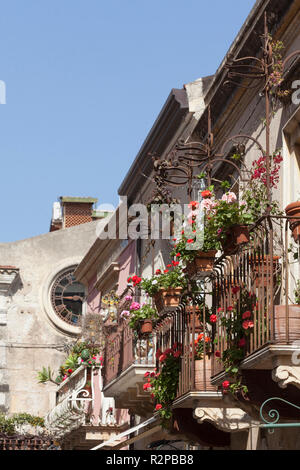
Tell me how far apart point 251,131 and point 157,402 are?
3.79 meters

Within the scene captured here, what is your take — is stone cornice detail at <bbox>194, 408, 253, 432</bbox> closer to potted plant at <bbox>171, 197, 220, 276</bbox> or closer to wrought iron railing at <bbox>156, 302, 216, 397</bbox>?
wrought iron railing at <bbox>156, 302, 216, 397</bbox>

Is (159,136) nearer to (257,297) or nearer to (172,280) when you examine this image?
(172,280)

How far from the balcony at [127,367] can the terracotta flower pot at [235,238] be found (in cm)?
536

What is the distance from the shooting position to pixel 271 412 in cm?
974

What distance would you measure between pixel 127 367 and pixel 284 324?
8078 millimetres

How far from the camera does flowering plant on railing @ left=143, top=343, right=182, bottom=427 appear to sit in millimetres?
12258

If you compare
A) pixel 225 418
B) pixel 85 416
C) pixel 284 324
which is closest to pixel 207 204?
pixel 284 324

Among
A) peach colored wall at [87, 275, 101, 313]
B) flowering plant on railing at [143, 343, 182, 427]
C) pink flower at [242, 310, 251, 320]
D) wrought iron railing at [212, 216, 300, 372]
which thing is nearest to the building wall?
peach colored wall at [87, 275, 101, 313]

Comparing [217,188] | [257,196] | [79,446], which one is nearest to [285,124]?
[257,196]

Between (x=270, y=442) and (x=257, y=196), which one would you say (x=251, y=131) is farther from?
(x=270, y=442)

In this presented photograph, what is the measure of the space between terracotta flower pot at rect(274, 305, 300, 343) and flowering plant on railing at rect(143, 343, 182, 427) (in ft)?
12.0

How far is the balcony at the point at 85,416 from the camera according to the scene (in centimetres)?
2156

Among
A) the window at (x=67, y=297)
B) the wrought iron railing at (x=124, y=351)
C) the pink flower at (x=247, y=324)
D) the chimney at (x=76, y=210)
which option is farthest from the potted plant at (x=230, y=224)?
the chimney at (x=76, y=210)

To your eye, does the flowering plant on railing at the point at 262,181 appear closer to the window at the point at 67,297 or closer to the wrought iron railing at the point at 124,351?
the wrought iron railing at the point at 124,351
